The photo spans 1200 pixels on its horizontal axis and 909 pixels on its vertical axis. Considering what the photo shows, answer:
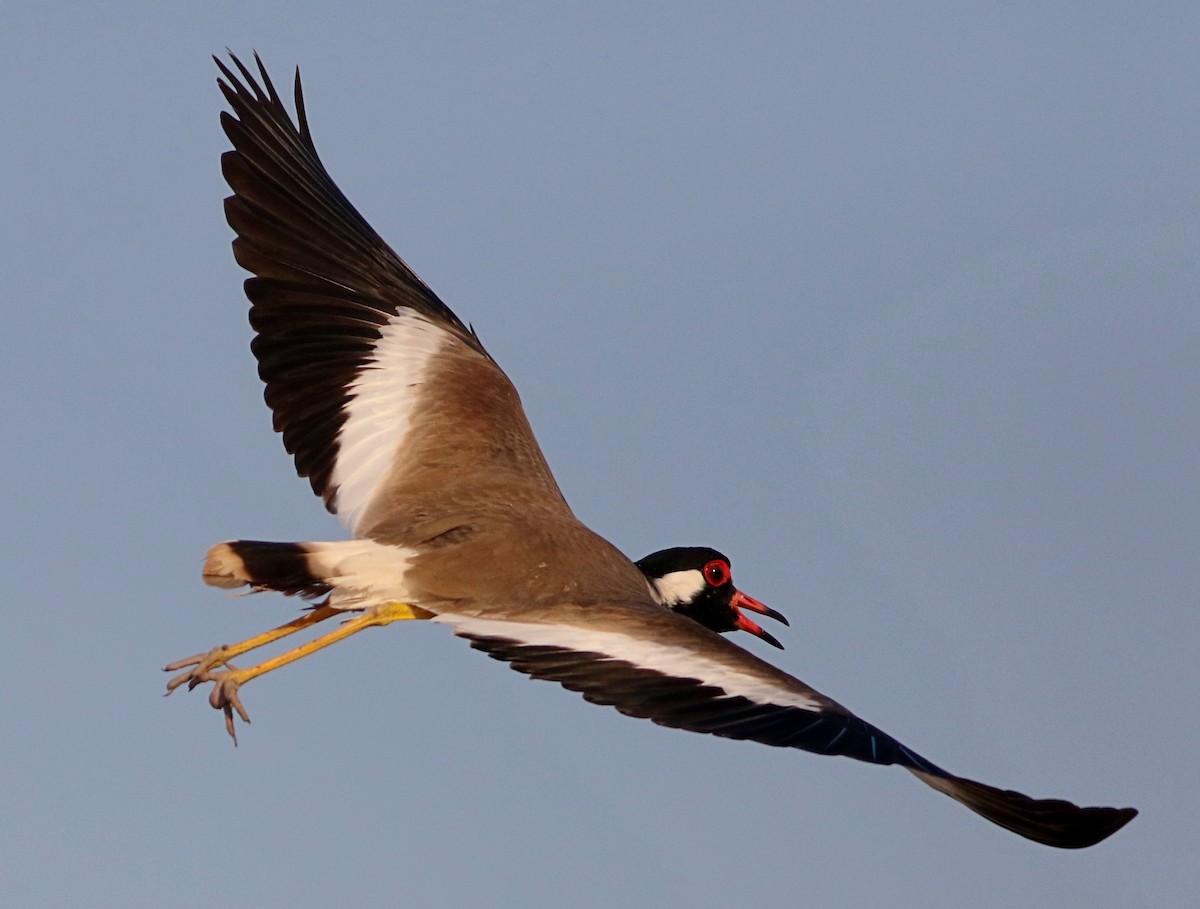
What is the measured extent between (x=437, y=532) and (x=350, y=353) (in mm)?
1568

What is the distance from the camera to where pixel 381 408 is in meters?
8.82

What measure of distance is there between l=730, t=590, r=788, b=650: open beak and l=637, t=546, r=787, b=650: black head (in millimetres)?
49

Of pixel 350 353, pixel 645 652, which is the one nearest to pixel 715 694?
pixel 645 652

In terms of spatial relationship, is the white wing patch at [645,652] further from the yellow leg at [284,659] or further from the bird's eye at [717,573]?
the bird's eye at [717,573]

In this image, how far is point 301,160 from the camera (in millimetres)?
9461

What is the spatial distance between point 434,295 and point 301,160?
3.75ft

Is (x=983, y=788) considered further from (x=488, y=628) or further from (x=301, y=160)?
(x=301, y=160)

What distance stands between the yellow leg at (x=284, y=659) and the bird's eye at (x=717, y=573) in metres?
2.43

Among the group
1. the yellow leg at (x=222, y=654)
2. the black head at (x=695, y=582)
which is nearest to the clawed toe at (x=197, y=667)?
the yellow leg at (x=222, y=654)

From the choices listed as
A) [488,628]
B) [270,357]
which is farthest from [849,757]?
[270,357]

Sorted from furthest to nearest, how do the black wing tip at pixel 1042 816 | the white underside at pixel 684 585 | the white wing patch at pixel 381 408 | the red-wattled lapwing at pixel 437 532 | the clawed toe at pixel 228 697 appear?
the white underside at pixel 684 585 → the white wing patch at pixel 381 408 → the clawed toe at pixel 228 697 → the red-wattled lapwing at pixel 437 532 → the black wing tip at pixel 1042 816

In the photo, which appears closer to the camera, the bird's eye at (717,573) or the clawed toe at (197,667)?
the clawed toe at (197,667)

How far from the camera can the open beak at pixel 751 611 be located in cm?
980

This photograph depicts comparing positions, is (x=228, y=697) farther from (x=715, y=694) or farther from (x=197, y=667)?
(x=715, y=694)
